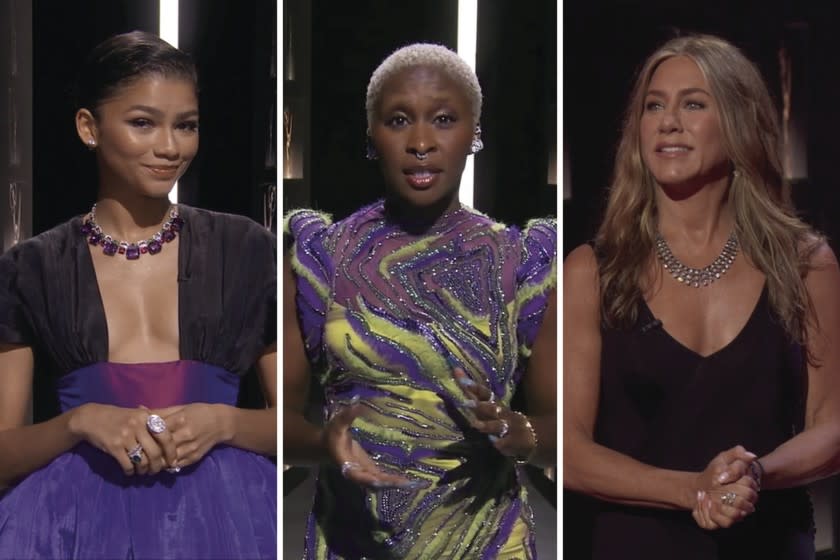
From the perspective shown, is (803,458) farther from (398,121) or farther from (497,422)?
(398,121)

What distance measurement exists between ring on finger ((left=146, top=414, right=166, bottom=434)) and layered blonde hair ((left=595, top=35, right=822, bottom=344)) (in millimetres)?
1070

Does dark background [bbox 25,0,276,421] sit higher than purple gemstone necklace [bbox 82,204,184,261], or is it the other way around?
dark background [bbox 25,0,276,421]

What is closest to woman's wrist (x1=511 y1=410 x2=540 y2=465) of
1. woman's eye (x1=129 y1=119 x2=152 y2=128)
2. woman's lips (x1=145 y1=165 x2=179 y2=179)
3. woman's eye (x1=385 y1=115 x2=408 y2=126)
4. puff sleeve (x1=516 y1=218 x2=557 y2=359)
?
puff sleeve (x1=516 y1=218 x2=557 y2=359)

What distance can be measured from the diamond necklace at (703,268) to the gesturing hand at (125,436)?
1.24m

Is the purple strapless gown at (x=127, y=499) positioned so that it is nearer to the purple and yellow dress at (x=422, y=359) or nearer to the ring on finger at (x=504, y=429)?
the purple and yellow dress at (x=422, y=359)

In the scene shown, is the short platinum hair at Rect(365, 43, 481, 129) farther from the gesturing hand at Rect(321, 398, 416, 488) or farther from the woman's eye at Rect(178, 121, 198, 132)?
the gesturing hand at Rect(321, 398, 416, 488)

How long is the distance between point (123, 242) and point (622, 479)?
51.3 inches

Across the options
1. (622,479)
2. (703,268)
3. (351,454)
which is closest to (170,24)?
(351,454)

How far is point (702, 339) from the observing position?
3.09 m

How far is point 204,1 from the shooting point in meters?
3.20

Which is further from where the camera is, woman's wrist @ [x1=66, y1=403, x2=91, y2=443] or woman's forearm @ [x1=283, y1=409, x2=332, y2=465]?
woman's forearm @ [x1=283, y1=409, x2=332, y2=465]

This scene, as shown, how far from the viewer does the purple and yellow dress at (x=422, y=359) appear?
123 inches

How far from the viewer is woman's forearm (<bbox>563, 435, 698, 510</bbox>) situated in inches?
121

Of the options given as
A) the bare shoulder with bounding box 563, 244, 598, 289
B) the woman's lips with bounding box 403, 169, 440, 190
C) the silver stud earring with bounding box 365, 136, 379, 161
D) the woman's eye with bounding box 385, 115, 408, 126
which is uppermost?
the woman's eye with bounding box 385, 115, 408, 126
